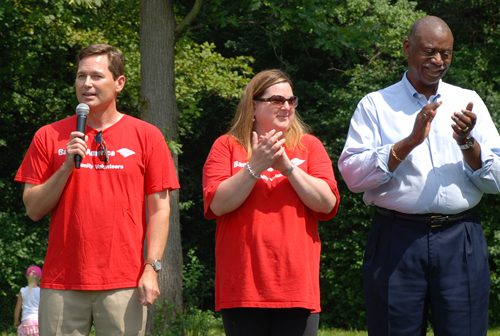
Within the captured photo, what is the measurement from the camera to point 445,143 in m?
4.93

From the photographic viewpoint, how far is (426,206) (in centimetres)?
481

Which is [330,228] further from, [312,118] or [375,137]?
[375,137]

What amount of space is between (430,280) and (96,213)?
166cm

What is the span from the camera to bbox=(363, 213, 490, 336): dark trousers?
4.80 meters

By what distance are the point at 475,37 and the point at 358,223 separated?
5.05 m

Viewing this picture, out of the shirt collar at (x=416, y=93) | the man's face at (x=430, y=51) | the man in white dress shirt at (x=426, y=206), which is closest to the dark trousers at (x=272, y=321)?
the man in white dress shirt at (x=426, y=206)

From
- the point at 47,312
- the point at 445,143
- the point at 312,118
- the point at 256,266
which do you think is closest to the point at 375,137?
the point at 445,143

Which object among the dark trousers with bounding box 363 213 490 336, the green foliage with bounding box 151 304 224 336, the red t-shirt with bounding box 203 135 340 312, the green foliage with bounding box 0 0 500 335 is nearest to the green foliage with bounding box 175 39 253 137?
the green foliage with bounding box 0 0 500 335

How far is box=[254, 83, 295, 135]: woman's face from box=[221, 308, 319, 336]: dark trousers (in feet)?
3.03

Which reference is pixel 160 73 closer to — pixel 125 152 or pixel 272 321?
pixel 125 152

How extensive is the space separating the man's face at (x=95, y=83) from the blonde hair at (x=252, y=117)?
672mm

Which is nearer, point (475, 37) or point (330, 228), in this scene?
point (330, 228)

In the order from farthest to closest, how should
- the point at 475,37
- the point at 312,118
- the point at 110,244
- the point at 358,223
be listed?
the point at 475,37 < the point at 312,118 < the point at 358,223 < the point at 110,244

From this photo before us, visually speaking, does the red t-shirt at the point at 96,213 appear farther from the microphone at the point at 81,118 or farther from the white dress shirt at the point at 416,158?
the white dress shirt at the point at 416,158
